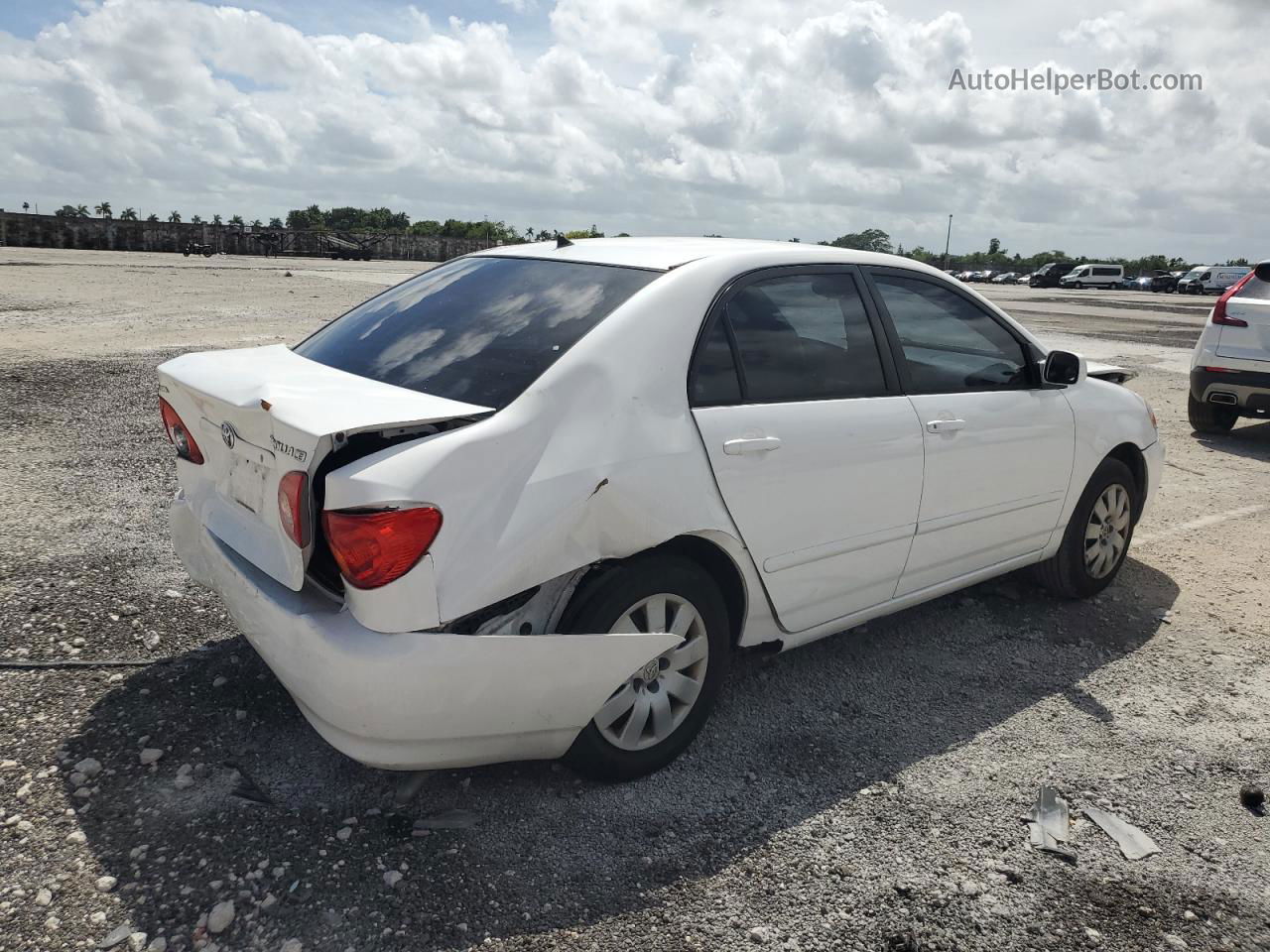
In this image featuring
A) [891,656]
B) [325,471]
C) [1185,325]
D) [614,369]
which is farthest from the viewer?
[1185,325]

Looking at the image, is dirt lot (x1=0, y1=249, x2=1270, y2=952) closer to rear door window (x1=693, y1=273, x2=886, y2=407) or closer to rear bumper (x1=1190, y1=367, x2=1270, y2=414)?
rear door window (x1=693, y1=273, x2=886, y2=407)

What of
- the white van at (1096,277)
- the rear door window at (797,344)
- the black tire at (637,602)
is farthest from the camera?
the white van at (1096,277)

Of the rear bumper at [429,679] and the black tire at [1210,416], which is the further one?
the black tire at [1210,416]

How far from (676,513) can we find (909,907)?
124 cm

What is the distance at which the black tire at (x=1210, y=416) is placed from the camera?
8.92m

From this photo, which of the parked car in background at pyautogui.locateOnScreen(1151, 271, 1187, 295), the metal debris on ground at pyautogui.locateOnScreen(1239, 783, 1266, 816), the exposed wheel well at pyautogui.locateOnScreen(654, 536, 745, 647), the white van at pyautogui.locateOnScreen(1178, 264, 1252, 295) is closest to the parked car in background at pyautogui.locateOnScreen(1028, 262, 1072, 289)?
the parked car in background at pyautogui.locateOnScreen(1151, 271, 1187, 295)

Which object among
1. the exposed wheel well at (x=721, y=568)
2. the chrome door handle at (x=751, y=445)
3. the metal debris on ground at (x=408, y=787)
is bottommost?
the metal debris on ground at (x=408, y=787)

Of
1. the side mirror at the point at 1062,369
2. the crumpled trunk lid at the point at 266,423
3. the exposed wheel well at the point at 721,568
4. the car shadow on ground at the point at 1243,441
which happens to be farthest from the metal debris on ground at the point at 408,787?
the car shadow on ground at the point at 1243,441

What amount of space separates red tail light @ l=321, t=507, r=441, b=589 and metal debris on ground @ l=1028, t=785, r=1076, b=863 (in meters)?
2.01

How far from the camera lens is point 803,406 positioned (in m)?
3.28

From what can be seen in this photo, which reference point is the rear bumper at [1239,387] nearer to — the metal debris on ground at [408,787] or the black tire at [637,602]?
the black tire at [637,602]

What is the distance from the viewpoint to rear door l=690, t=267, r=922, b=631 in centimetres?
309

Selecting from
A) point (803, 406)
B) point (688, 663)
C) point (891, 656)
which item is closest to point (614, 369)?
point (803, 406)

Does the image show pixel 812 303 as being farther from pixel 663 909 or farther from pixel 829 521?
pixel 663 909
